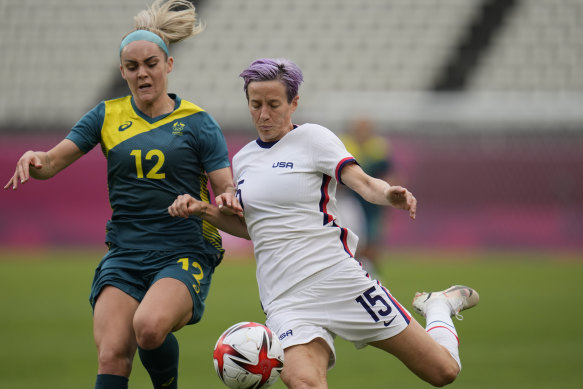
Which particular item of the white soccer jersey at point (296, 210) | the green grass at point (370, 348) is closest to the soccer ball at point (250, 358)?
the white soccer jersey at point (296, 210)

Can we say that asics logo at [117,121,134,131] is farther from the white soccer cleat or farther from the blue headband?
the white soccer cleat

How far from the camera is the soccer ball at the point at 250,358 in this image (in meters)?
4.52

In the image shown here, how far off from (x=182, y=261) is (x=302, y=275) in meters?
0.86

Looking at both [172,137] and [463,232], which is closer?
[172,137]

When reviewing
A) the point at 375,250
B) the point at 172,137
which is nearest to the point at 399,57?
the point at 375,250

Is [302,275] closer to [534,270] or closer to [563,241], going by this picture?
[534,270]

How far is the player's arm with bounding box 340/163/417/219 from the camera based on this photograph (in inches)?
175

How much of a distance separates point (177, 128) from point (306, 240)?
1.16m

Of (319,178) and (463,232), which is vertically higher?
(319,178)

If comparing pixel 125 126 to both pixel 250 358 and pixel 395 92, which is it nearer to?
pixel 250 358

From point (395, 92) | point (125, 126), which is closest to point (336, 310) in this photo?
point (125, 126)

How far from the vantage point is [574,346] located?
848 cm

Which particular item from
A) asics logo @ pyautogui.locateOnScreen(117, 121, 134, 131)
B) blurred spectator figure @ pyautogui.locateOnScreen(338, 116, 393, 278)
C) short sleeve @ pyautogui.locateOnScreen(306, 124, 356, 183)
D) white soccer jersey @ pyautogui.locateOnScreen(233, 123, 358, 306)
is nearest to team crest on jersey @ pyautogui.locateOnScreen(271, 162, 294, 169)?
white soccer jersey @ pyautogui.locateOnScreen(233, 123, 358, 306)

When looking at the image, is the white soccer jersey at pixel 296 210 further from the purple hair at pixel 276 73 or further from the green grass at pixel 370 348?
the green grass at pixel 370 348
